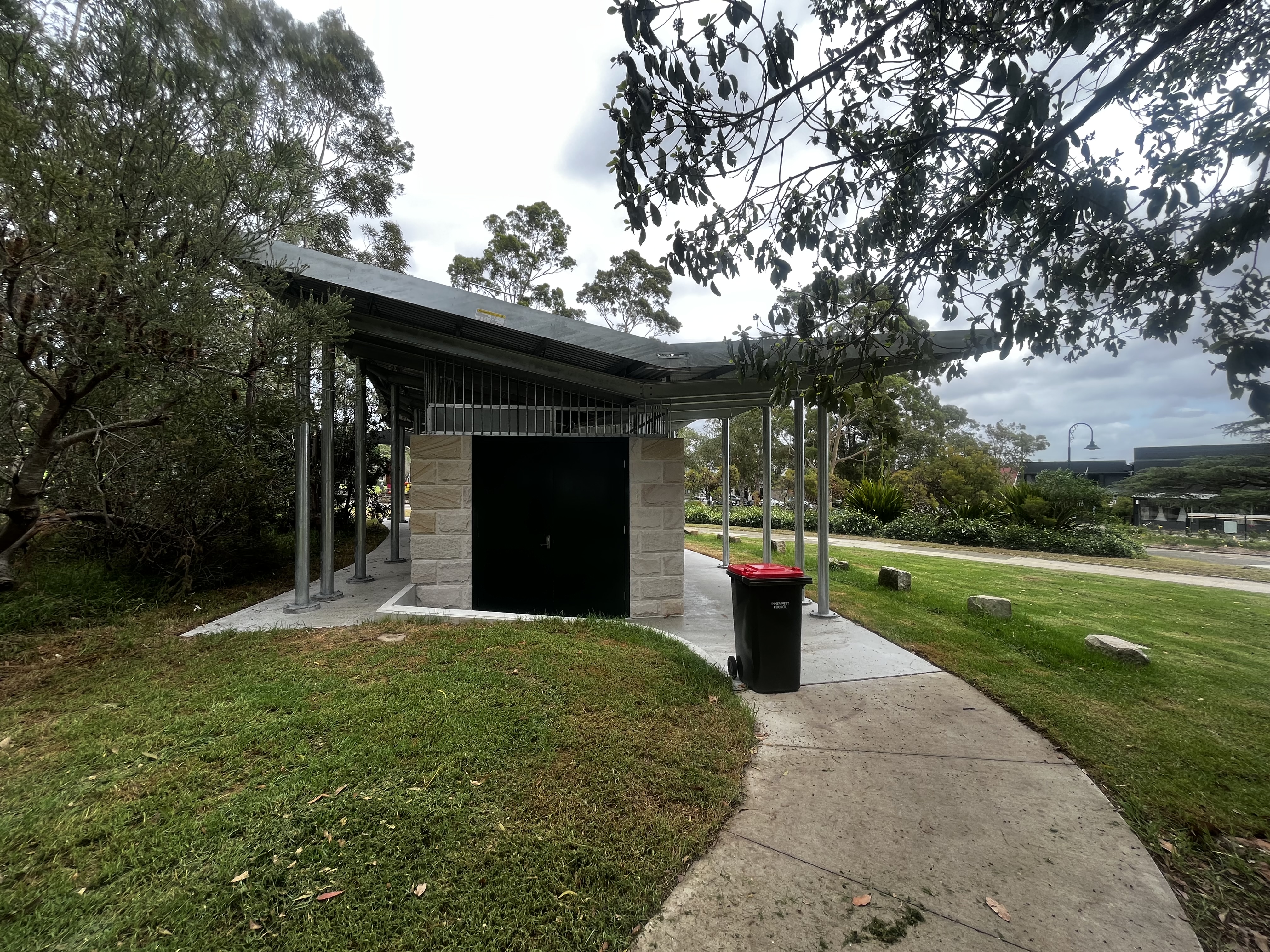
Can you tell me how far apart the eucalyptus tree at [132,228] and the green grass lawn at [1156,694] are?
6422 mm

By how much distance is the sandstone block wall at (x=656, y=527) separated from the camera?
7.07 metres

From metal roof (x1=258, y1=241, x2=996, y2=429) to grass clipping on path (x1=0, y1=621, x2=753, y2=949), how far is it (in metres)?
3.08

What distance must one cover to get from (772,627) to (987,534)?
1575 centimetres

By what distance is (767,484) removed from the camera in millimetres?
9219

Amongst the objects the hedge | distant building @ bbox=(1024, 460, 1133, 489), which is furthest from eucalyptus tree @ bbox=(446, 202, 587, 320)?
distant building @ bbox=(1024, 460, 1133, 489)

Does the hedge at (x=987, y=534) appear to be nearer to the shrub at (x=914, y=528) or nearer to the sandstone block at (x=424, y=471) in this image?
the shrub at (x=914, y=528)

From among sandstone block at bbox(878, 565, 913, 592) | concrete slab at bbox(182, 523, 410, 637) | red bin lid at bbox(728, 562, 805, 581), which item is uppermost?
red bin lid at bbox(728, 562, 805, 581)

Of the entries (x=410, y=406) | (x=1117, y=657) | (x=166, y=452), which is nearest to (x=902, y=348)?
(x=1117, y=657)

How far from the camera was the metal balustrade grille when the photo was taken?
6.85 meters

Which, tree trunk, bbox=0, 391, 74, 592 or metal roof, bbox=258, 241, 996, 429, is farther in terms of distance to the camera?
metal roof, bbox=258, 241, 996, 429

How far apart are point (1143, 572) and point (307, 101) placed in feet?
80.7

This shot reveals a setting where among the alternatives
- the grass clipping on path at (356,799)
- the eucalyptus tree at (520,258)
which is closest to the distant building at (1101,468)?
the eucalyptus tree at (520,258)

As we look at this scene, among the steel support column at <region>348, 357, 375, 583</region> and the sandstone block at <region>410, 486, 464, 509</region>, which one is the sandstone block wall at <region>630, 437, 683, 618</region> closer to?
the sandstone block at <region>410, 486, 464, 509</region>

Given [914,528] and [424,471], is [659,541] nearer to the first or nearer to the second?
[424,471]
